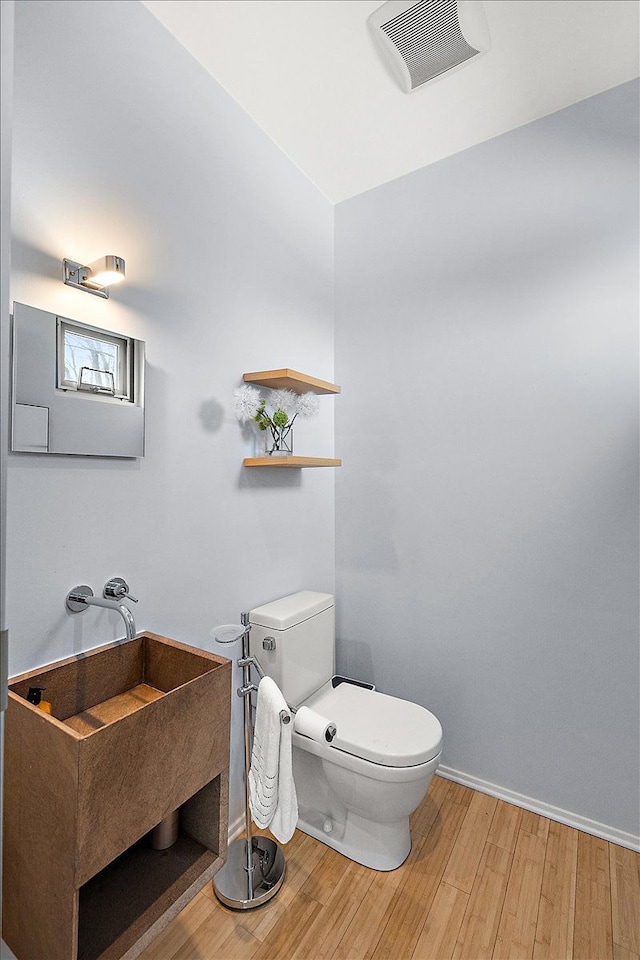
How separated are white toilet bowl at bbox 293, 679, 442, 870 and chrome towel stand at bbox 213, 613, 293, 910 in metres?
0.18

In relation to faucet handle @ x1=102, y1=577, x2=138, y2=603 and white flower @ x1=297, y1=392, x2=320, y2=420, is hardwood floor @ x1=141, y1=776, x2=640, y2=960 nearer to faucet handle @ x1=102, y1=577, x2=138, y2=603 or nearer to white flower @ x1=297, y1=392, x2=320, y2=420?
faucet handle @ x1=102, y1=577, x2=138, y2=603

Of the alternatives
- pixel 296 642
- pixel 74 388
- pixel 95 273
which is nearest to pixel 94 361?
pixel 74 388

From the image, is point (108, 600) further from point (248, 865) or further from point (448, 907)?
point (448, 907)

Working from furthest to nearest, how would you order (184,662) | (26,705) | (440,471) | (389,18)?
(440,471) → (389,18) → (184,662) → (26,705)

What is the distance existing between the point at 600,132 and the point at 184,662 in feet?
7.41

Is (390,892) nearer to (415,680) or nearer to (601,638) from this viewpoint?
(415,680)

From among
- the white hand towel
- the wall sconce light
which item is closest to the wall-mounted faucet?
the white hand towel

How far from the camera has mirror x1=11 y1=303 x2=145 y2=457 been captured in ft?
3.70

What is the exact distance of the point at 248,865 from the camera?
1.52 metres

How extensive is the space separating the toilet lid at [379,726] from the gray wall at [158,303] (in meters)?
0.38

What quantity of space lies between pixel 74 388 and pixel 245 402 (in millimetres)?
615

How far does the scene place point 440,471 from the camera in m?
2.09

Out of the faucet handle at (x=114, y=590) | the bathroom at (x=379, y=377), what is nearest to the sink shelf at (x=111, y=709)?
the bathroom at (x=379, y=377)

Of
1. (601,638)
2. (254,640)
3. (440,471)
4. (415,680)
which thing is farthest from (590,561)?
(254,640)
